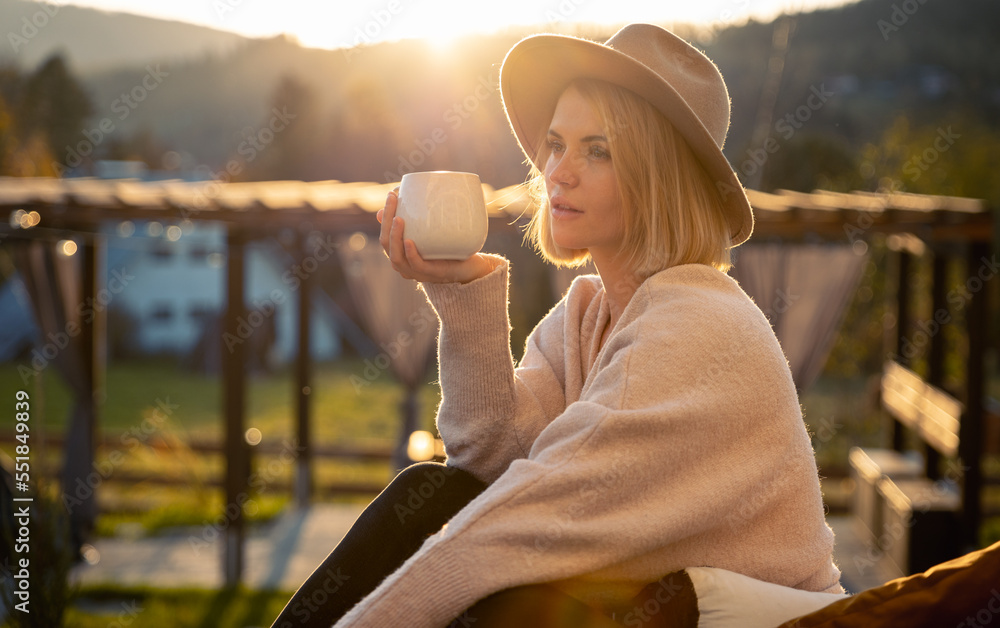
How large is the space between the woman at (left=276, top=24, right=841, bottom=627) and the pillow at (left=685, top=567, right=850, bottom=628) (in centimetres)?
7

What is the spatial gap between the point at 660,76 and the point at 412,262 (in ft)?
1.76

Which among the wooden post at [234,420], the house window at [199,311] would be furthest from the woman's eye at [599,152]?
the house window at [199,311]

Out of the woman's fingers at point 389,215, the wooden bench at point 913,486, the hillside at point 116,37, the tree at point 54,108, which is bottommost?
the wooden bench at point 913,486

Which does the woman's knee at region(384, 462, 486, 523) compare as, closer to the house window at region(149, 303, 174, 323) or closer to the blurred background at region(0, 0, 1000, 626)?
the blurred background at region(0, 0, 1000, 626)

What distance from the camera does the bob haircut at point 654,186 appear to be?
1524 mm

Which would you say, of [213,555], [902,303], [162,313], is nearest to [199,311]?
[162,313]

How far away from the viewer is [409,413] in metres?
7.12

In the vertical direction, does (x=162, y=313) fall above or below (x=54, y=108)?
below

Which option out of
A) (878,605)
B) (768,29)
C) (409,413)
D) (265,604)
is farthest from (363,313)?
(768,29)

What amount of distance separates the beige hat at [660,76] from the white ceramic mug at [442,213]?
0.32 metres

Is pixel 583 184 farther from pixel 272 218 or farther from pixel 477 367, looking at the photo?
pixel 272 218

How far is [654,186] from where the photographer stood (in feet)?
4.98

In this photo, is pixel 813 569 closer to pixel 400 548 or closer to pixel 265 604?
pixel 400 548

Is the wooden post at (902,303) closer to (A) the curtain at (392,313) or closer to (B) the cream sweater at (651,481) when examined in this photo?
(A) the curtain at (392,313)
